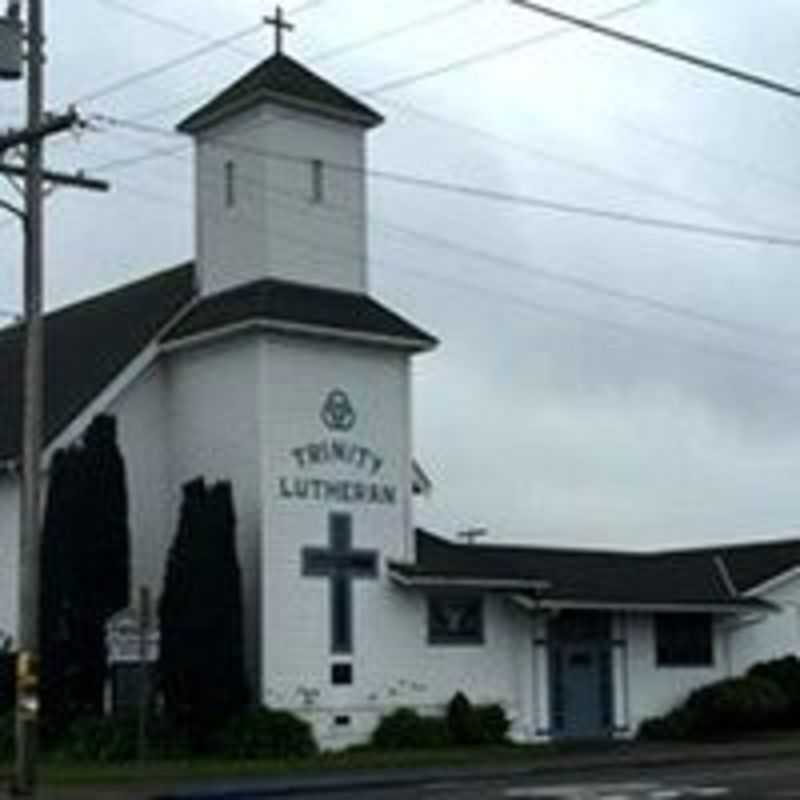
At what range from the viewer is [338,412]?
153 ft

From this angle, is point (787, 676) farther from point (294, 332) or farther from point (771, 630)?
point (294, 332)

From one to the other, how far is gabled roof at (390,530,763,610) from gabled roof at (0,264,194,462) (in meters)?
7.74

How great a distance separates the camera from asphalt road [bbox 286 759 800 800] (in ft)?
101

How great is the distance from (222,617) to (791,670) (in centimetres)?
1818

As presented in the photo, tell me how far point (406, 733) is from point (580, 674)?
6410mm

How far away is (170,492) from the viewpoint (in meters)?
48.5

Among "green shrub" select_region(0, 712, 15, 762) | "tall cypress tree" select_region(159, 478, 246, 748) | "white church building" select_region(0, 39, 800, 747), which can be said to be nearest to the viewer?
"tall cypress tree" select_region(159, 478, 246, 748)

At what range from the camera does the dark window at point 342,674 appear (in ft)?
150

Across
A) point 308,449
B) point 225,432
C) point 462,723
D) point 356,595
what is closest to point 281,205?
point 225,432

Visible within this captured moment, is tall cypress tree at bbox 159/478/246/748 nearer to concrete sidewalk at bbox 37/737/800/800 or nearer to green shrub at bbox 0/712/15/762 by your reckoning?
green shrub at bbox 0/712/15/762

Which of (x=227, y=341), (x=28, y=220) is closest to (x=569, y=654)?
(x=227, y=341)

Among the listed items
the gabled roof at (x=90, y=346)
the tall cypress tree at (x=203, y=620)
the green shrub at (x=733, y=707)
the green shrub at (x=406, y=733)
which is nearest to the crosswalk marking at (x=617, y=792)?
the tall cypress tree at (x=203, y=620)

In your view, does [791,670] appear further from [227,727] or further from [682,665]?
[227,727]

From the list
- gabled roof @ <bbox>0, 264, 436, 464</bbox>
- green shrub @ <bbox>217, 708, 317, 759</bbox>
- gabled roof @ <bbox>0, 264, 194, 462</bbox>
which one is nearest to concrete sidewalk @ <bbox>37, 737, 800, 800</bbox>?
green shrub @ <bbox>217, 708, 317, 759</bbox>
